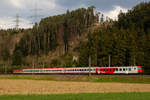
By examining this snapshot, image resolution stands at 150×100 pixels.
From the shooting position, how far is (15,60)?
136625 millimetres

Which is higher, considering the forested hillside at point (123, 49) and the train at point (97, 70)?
the forested hillside at point (123, 49)

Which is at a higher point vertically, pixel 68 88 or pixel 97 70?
pixel 97 70

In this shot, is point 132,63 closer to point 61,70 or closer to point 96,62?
point 96,62

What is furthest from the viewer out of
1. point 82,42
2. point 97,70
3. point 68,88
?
point 82,42

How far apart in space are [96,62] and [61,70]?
17.8 metres

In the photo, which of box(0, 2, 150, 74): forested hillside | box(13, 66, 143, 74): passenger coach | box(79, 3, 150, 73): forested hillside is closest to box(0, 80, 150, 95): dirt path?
box(13, 66, 143, 74): passenger coach

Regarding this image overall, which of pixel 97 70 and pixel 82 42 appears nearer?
pixel 97 70

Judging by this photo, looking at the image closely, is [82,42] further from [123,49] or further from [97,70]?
[97,70]

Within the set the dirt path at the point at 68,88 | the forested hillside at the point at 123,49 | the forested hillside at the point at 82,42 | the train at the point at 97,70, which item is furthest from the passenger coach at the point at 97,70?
the dirt path at the point at 68,88

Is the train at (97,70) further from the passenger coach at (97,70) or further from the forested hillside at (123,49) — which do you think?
the forested hillside at (123,49)

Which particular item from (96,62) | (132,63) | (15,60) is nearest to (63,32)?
(15,60)

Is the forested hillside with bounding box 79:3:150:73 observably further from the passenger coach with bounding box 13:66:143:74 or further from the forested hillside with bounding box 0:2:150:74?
the passenger coach with bounding box 13:66:143:74

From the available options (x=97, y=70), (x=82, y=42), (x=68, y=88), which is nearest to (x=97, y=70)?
(x=97, y=70)

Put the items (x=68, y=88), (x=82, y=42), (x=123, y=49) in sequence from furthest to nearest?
(x=82, y=42)
(x=123, y=49)
(x=68, y=88)
